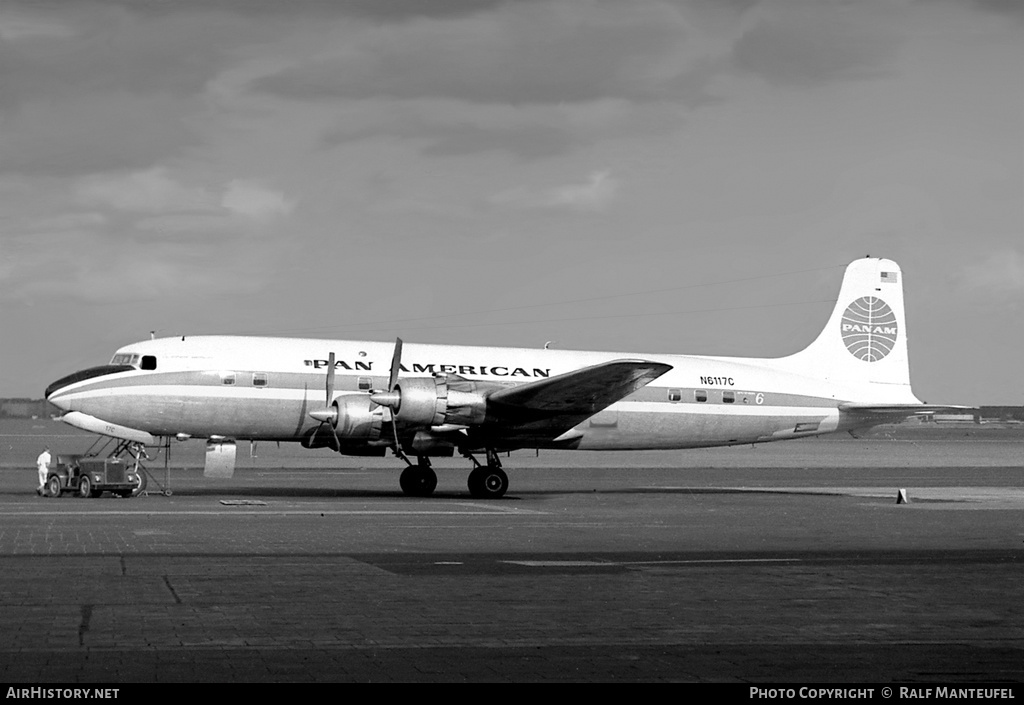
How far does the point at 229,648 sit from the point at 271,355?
23406 millimetres

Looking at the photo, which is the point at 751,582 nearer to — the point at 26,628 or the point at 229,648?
the point at 229,648

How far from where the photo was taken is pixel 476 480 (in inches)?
Result: 1326

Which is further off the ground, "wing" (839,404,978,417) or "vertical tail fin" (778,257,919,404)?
"vertical tail fin" (778,257,919,404)

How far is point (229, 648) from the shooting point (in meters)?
10.6

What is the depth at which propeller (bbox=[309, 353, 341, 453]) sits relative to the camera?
32.3 m

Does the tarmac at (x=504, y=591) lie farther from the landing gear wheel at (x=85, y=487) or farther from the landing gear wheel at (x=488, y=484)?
the landing gear wheel at (x=85, y=487)

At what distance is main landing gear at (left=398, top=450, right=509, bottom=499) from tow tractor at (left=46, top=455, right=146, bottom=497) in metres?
7.39

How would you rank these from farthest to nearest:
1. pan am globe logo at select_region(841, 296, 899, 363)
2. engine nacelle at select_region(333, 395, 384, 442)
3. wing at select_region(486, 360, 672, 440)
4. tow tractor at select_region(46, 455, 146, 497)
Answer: pan am globe logo at select_region(841, 296, 899, 363) < tow tractor at select_region(46, 455, 146, 497) < engine nacelle at select_region(333, 395, 384, 442) < wing at select_region(486, 360, 672, 440)

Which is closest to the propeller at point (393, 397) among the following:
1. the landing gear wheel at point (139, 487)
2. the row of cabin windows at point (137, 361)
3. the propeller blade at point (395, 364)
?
the propeller blade at point (395, 364)

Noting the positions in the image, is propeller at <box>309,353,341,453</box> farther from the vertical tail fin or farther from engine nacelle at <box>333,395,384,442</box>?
the vertical tail fin

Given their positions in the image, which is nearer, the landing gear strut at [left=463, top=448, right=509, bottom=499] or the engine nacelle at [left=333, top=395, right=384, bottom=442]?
the engine nacelle at [left=333, top=395, right=384, bottom=442]

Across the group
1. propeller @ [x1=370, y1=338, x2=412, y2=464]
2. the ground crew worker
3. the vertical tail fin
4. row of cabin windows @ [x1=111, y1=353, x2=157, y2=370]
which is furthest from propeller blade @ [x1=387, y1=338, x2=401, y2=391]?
the vertical tail fin

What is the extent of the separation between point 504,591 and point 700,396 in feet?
77.1
